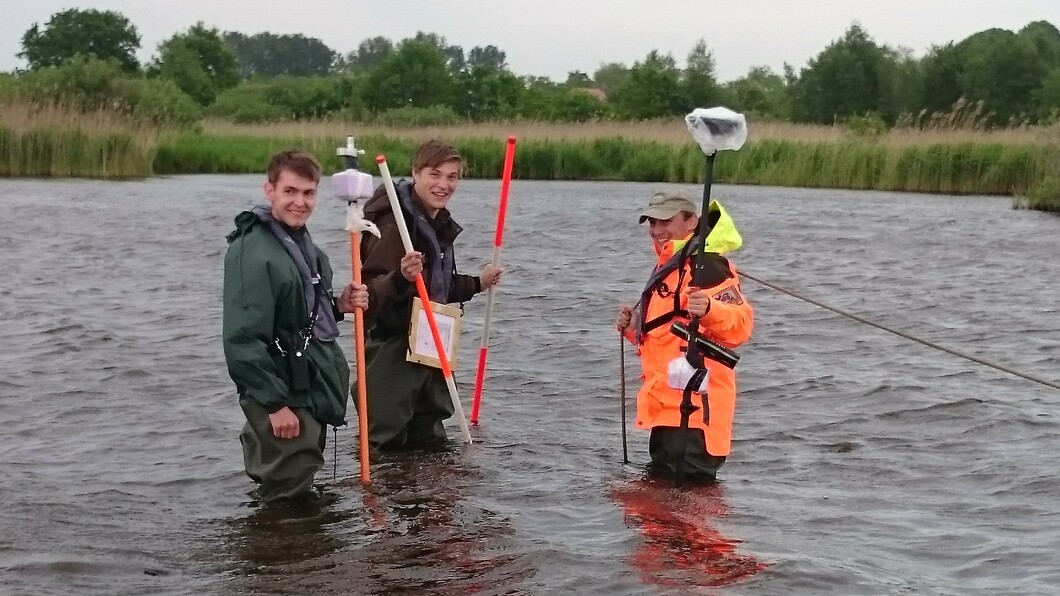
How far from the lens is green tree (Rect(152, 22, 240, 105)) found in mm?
84312

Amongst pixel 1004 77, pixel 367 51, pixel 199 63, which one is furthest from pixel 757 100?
pixel 367 51

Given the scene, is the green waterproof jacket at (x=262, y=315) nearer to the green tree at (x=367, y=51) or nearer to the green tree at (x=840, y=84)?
the green tree at (x=840, y=84)

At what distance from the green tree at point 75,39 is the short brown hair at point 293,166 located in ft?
296

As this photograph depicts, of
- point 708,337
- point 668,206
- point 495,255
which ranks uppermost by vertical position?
point 668,206

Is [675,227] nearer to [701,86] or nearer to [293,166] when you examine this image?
[293,166]

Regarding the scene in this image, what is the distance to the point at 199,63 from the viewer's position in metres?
91.5

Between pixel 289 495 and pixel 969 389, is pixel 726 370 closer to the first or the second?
pixel 289 495

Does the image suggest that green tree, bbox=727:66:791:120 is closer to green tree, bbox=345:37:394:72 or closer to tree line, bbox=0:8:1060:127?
tree line, bbox=0:8:1060:127

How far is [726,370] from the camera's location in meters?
6.58

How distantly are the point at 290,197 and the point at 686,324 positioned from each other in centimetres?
197

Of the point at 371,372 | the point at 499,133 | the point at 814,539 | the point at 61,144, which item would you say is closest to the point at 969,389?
the point at 814,539

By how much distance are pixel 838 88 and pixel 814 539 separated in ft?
216

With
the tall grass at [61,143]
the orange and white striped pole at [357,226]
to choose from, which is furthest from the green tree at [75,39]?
the orange and white striped pole at [357,226]

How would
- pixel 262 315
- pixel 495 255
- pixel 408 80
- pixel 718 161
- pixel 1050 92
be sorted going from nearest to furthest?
pixel 262 315 → pixel 495 255 → pixel 718 161 → pixel 1050 92 → pixel 408 80
